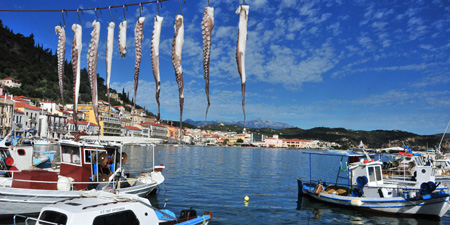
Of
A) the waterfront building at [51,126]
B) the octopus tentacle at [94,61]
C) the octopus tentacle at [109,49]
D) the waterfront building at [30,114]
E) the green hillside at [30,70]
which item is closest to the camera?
the octopus tentacle at [109,49]

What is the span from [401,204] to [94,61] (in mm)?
20603

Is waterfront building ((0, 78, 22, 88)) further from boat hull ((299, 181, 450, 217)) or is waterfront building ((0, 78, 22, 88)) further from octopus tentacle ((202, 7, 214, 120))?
octopus tentacle ((202, 7, 214, 120))

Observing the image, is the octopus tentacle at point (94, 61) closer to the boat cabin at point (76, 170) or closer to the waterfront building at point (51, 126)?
the boat cabin at point (76, 170)

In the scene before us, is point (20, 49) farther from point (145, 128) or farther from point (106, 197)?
point (106, 197)

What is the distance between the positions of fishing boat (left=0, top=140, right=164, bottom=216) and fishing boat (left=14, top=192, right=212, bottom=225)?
174 inches

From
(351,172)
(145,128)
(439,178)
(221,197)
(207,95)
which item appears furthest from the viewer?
(145,128)

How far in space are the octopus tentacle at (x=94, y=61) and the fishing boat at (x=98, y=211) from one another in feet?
7.62

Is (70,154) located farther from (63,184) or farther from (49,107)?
(49,107)

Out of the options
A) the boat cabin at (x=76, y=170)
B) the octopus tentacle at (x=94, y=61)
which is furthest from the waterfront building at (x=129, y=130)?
the octopus tentacle at (x=94, y=61)

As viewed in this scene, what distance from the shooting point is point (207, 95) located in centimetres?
653

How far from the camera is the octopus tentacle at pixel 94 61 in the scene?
28.4 ft

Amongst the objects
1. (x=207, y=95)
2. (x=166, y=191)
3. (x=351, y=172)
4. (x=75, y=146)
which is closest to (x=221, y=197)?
(x=166, y=191)

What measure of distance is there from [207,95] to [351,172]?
19563 mm

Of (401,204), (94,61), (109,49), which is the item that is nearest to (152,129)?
(401,204)
